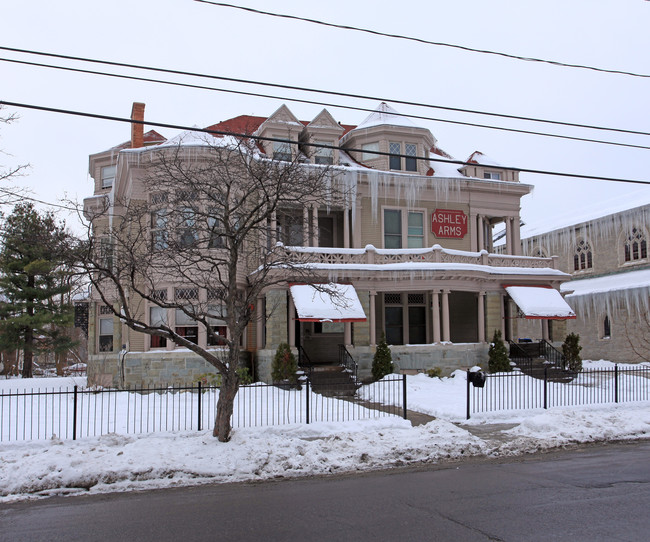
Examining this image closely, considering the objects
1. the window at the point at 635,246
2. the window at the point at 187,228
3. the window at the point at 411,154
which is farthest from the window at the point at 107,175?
the window at the point at 635,246

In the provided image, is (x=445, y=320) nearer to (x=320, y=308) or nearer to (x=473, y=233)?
(x=473, y=233)

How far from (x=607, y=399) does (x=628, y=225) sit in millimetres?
23231

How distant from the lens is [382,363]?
2073cm

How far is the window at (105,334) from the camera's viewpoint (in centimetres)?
2436

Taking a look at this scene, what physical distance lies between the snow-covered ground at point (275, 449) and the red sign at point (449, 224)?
41.8ft

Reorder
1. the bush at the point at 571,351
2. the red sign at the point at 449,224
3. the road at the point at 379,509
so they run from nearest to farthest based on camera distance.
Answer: the road at the point at 379,509 → the bush at the point at 571,351 → the red sign at the point at 449,224

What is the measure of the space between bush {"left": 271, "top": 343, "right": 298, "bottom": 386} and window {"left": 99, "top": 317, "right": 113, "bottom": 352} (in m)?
8.99

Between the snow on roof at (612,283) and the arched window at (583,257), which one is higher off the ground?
the arched window at (583,257)

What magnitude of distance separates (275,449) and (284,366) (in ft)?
30.6

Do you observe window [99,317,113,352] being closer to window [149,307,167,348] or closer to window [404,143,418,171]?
window [149,307,167,348]

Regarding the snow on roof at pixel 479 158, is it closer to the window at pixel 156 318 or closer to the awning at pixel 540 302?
the awning at pixel 540 302

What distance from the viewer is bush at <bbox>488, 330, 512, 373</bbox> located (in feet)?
71.1

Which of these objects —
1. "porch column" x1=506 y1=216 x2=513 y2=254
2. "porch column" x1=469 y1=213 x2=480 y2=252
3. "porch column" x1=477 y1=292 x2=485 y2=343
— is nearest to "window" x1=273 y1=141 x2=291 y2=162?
"porch column" x1=469 y1=213 x2=480 y2=252

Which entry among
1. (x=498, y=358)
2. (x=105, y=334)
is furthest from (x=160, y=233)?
(x=498, y=358)
